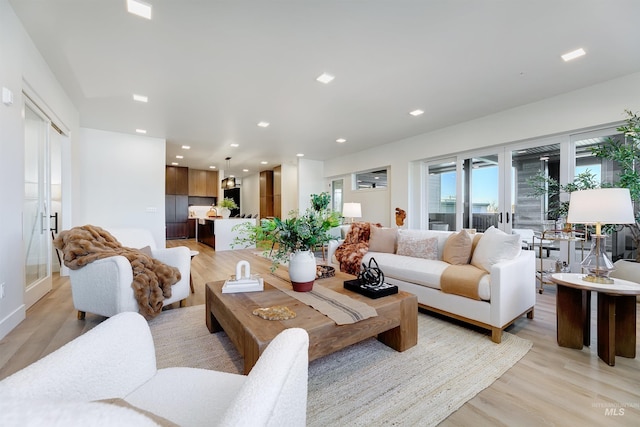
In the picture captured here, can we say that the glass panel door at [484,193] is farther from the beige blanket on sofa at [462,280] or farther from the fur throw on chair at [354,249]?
the beige blanket on sofa at [462,280]

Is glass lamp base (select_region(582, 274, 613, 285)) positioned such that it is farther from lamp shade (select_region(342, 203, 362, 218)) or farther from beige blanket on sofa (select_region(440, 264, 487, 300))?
lamp shade (select_region(342, 203, 362, 218))

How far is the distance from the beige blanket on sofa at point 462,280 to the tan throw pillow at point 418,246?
1.81ft

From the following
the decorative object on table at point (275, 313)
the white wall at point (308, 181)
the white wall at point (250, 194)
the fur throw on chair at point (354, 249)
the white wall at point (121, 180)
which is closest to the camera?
the decorative object on table at point (275, 313)

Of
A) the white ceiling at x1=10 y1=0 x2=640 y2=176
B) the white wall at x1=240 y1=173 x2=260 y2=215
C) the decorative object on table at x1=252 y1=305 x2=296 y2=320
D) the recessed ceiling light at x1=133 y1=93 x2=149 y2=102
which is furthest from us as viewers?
the white wall at x1=240 y1=173 x2=260 y2=215

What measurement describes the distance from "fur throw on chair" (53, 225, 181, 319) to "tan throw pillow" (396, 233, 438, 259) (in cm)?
265

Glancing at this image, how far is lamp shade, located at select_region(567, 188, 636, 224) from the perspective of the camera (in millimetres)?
1910

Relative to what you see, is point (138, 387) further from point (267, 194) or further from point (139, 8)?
point (267, 194)

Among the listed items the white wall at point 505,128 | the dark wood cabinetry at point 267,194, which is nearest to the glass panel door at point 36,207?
the white wall at point 505,128

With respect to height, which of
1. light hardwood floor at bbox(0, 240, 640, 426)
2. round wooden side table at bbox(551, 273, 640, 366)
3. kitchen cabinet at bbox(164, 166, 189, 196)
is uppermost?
kitchen cabinet at bbox(164, 166, 189, 196)

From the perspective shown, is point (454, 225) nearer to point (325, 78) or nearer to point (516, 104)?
point (516, 104)

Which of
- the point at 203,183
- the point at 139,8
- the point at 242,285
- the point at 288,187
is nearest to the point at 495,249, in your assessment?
the point at 242,285

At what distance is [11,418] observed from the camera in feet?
1.02

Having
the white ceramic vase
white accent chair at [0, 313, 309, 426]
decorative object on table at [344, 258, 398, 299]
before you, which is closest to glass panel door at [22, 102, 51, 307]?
the white ceramic vase

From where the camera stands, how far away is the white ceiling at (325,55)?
88.1 inches
